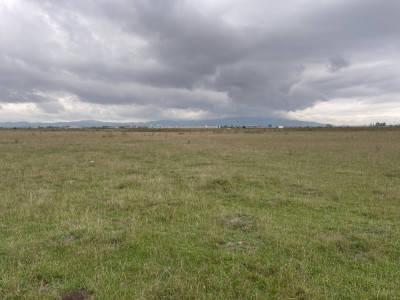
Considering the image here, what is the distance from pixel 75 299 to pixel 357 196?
10330 mm

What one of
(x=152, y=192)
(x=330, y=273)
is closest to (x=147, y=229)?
(x=152, y=192)

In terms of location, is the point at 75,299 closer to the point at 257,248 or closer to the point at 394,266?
the point at 257,248

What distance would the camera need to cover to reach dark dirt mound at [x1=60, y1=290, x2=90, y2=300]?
3.92 m

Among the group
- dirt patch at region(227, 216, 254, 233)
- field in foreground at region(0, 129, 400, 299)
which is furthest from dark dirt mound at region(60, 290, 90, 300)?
dirt patch at region(227, 216, 254, 233)

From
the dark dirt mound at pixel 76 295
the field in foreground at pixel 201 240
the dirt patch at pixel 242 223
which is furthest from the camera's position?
the dirt patch at pixel 242 223

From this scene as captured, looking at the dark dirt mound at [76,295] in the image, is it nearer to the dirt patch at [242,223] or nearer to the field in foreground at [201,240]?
the field in foreground at [201,240]

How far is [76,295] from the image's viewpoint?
3979 millimetres

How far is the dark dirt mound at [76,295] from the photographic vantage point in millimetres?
3918

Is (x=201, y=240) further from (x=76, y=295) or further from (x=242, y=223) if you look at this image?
(x=76, y=295)

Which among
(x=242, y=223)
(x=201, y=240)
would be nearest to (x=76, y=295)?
(x=201, y=240)

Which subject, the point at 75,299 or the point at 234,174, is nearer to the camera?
the point at 75,299

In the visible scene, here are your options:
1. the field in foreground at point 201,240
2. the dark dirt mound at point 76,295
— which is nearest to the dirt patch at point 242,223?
the field in foreground at point 201,240

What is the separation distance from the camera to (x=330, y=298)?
3.89 metres

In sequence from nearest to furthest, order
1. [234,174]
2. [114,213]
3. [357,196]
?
[114,213] < [357,196] < [234,174]
